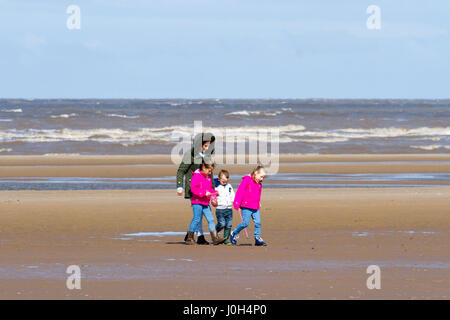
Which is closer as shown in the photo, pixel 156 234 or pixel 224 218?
pixel 224 218

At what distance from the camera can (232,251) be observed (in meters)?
10.3

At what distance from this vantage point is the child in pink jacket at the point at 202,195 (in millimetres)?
10993

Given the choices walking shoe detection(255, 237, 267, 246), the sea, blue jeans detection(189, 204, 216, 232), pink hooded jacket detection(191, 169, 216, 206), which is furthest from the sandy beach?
the sea

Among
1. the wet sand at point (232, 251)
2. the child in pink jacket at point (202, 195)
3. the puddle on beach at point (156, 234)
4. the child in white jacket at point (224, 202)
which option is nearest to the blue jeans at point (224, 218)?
the child in white jacket at point (224, 202)

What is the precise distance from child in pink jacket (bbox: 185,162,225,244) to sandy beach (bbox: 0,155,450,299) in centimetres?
31

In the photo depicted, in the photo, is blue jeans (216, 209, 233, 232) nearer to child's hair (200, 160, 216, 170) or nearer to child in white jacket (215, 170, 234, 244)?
child in white jacket (215, 170, 234, 244)

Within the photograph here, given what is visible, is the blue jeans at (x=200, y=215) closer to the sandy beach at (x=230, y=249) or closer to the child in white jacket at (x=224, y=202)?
the child in white jacket at (x=224, y=202)

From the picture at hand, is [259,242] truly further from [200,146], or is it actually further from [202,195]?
[200,146]

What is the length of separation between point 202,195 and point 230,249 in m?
0.91

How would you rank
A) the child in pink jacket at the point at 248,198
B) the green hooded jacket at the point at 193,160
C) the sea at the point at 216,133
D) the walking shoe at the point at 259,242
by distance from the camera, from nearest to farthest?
the walking shoe at the point at 259,242 → the child in pink jacket at the point at 248,198 → the green hooded jacket at the point at 193,160 → the sea at the point at 216,133

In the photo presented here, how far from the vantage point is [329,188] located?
63.4 ft

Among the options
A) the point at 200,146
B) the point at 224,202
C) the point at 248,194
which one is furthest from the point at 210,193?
the point at 200,146

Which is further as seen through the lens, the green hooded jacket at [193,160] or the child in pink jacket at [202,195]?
the green hooded jacket at [193,160]
